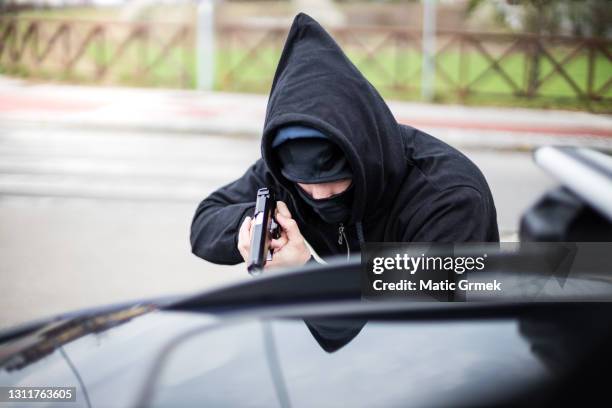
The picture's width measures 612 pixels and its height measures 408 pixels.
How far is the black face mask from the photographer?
2.26 metres

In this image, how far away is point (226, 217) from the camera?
101 inches

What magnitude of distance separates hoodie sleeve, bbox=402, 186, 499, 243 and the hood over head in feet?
0.49

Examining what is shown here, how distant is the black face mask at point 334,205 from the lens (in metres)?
2.26

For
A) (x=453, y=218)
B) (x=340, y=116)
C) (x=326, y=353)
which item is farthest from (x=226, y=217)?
(x=326, y=353)

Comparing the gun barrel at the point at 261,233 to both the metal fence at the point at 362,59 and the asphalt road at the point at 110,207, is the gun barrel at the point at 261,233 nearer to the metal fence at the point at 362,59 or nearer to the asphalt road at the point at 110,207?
the asphalt road at the point at 110,207

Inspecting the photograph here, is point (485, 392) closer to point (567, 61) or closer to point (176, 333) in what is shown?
point (176, 333)

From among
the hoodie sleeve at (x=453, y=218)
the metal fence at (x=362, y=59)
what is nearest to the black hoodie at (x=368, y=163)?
the hoodie sleeve at (x=453, y=218)

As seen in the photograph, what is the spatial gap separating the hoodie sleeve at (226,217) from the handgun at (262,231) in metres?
0.14

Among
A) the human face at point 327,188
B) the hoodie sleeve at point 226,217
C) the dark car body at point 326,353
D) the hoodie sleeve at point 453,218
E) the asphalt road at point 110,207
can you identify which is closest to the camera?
the dark car body at point 326,353

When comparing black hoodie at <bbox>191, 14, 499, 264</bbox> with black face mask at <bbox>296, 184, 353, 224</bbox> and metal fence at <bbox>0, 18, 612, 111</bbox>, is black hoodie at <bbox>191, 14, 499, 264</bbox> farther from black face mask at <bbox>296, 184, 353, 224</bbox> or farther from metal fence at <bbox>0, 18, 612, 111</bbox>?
metal fence at <bbox>0, 18, 612, 111</bbox>

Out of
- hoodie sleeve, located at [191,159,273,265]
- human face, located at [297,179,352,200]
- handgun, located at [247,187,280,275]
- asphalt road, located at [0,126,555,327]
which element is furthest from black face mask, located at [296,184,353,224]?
asphalt road, located at [0,126,555,327]

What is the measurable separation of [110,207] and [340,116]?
18.2 ft

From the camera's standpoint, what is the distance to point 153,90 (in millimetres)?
16422

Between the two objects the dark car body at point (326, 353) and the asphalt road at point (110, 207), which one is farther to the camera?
the asphalt road at point (110, 207)
